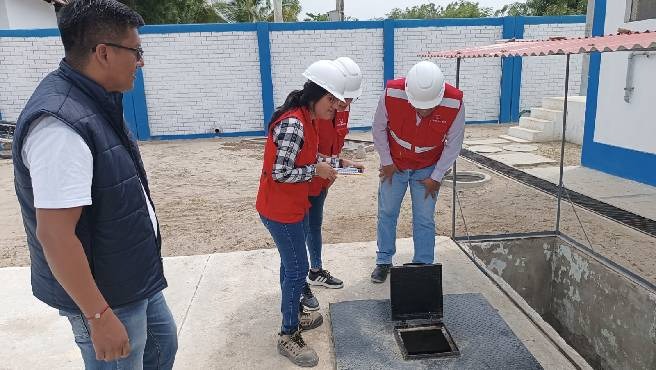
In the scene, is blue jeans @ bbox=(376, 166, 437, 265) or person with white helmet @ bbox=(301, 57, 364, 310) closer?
person with white helmet @ bbox=(301, 57, 364, 310)

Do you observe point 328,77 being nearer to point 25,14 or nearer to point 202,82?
point 202,82

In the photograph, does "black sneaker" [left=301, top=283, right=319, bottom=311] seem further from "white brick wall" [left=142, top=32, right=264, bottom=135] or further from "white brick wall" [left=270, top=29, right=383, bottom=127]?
"white brick wall" [left=142, top=32, right=264, bottom=135]

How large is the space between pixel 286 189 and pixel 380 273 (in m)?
1.51

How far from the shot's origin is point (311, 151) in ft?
8.34

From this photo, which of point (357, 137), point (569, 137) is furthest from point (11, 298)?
point (569, 137)

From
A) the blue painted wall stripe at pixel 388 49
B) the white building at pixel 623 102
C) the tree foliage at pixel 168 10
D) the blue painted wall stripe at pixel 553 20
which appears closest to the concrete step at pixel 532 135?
the white building at pixel 623 102

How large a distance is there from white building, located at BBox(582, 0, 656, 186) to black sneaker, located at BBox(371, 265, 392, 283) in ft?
16.0

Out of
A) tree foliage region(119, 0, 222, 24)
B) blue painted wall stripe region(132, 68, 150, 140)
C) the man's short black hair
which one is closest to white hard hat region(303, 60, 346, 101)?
the man's short black hair

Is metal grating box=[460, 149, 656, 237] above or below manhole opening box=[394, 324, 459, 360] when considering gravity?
below

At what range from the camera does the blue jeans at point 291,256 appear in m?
2.52

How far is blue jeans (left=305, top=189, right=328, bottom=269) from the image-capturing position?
325 centimetres

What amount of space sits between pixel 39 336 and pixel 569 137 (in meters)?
10.7

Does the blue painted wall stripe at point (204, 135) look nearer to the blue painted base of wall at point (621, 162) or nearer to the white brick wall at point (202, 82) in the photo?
the white brick wall at point (202, 82)

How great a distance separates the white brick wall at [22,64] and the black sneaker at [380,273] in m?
11.0
